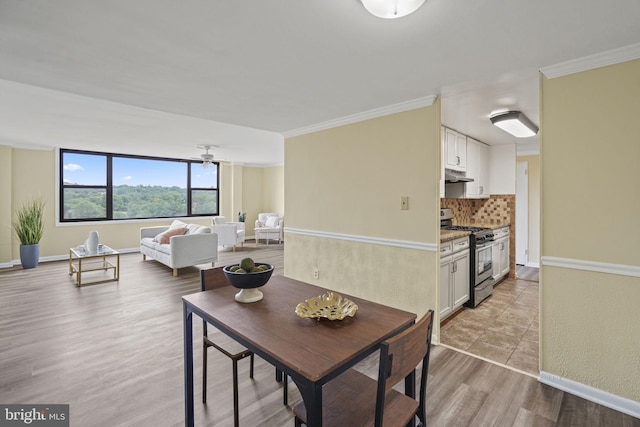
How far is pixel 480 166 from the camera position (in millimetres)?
4504

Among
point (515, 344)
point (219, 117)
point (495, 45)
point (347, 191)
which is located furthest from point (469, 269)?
point (219, 117)

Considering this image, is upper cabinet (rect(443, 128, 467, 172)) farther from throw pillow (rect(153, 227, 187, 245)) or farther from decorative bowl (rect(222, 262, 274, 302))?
throw pillow (rect(153, 227, 187, 245))

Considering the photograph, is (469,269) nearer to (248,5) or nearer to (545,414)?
(545,414)

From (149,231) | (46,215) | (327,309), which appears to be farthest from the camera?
(149,231)

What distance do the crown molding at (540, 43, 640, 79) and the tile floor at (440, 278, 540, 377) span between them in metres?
2.13

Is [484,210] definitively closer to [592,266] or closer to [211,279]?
[592,266]

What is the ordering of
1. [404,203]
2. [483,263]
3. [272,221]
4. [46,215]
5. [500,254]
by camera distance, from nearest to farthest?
[404,203] < [483,263] < [500,254] < [46,215] < [272,221]

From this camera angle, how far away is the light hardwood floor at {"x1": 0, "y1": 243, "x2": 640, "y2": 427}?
5.94 feet

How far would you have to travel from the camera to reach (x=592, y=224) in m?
1.96

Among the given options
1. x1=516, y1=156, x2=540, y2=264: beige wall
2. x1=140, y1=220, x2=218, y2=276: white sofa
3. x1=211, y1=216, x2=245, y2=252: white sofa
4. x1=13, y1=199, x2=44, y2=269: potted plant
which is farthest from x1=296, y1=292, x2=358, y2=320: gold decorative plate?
x1=13, y1=199, x2=44, y2=269: potted plant

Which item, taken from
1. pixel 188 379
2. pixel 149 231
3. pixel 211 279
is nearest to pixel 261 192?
pixel 149 231

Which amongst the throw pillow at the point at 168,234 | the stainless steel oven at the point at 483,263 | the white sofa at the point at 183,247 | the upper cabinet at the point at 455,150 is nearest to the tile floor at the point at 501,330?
the stainless steel oven at the point at 483,263

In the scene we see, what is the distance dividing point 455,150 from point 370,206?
58.9 inches

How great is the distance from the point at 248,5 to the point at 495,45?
1411 mm
